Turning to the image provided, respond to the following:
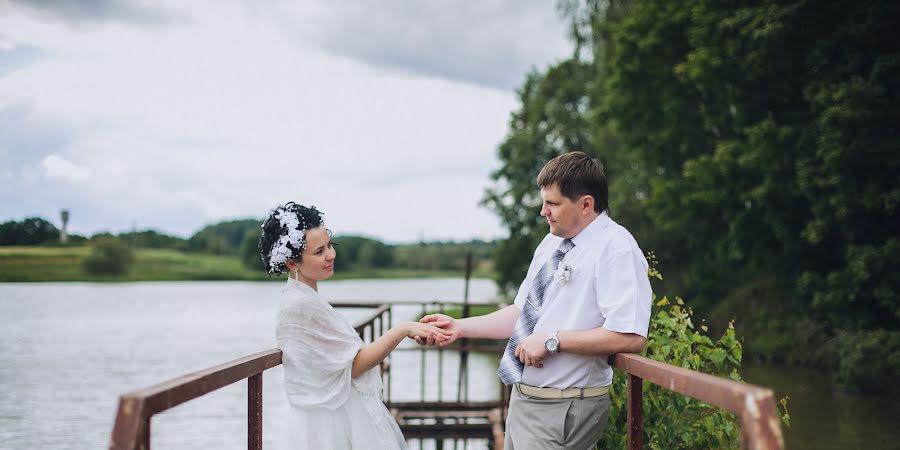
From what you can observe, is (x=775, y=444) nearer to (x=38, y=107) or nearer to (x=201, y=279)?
(x=38, y=107)

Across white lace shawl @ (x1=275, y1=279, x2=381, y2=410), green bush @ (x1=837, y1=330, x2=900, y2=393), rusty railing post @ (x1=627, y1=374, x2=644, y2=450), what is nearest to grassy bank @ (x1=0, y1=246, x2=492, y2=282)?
green bush @ (x1=837, y1=330, x2=900, y2=393)

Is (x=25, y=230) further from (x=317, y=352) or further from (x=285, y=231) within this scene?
(x=317, y=352)

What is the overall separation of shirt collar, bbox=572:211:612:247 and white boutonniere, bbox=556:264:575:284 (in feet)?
0.33

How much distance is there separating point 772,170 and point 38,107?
55.9 meters

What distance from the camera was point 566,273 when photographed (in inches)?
108

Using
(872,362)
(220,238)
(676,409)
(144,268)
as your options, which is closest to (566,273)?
(676,409)

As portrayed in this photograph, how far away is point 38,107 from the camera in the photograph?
59.6m

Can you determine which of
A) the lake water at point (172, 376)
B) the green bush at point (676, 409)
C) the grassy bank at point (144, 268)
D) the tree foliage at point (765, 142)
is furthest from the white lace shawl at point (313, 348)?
the grassy bank at point (144, 268)

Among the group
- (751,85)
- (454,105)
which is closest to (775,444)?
(751,85)

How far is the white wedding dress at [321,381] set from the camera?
124 inches

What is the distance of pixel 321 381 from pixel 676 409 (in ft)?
5.50

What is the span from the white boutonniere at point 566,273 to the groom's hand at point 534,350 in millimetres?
182

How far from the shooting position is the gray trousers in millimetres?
2771

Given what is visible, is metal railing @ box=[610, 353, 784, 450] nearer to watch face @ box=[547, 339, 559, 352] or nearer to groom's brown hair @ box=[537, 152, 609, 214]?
watch face @ box=[547, 339, 559, 352]
